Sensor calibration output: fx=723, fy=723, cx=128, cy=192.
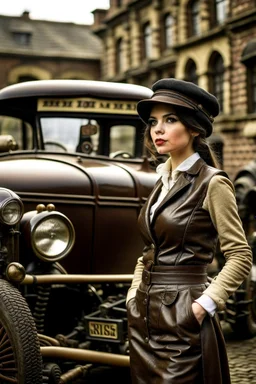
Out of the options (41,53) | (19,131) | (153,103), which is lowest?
(153,103)

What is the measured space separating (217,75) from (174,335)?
1967 cm

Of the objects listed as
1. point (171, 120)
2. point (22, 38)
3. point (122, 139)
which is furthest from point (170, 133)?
point (22, 38)

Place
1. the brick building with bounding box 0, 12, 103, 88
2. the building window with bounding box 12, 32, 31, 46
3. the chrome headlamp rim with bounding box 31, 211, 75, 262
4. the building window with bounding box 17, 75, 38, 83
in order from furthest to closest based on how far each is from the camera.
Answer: the building window with bounding box 12, 32, 31, 46 < the building window with bounding box 17, 75, 38, 83 < the brick building with bounding box 0, 12, 103, 88 < the chrome headlamp rim with bounding box 31, 211, 75, 262

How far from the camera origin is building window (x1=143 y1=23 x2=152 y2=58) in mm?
27844

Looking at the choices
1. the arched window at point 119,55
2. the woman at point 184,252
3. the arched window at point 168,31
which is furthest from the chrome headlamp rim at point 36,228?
the arched window at point 119,55

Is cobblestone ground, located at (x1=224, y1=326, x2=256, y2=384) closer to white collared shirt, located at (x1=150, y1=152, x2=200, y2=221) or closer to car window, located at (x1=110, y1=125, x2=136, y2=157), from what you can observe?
car window, located at (x1=110, y1=125, x2=136, y2=157)

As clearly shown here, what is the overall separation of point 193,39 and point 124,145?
16756mm

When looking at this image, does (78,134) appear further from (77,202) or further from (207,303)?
(207,303)

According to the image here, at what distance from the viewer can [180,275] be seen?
2914mm

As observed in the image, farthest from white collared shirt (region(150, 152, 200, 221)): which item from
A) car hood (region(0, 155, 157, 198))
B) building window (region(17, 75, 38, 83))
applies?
building window (region(17, 75, 38, 83))

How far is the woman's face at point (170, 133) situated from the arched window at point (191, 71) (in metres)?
20.6

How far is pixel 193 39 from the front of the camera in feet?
74.0

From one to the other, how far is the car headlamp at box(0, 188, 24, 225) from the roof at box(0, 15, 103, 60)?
107 ft

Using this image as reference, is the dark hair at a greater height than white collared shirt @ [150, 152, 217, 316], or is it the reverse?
the dark hair
